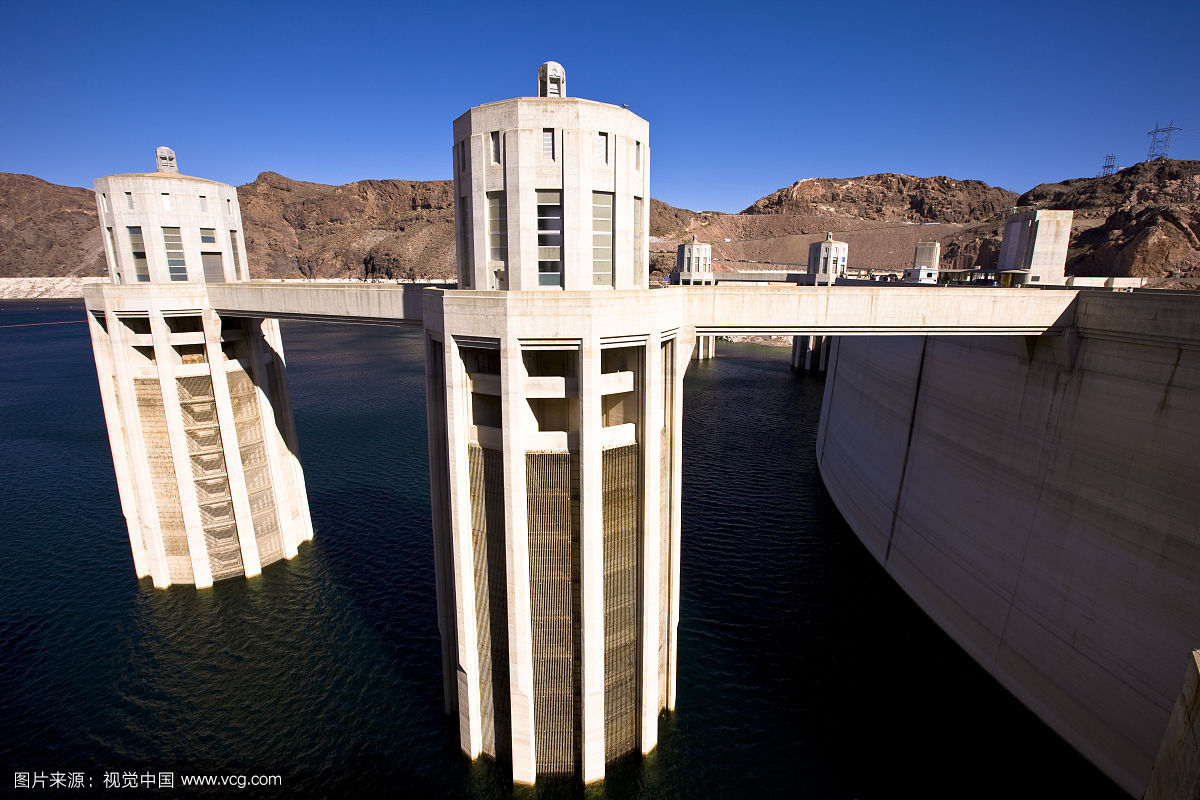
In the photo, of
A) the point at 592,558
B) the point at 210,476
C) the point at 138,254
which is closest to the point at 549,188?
the point at 592,558

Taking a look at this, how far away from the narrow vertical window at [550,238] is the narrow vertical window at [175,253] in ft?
70.7

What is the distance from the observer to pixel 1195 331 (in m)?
16.0

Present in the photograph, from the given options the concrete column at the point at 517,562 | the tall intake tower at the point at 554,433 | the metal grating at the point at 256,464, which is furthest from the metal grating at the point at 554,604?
the metal grating at the point at 256,464

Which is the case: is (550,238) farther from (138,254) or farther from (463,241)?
(138,254)

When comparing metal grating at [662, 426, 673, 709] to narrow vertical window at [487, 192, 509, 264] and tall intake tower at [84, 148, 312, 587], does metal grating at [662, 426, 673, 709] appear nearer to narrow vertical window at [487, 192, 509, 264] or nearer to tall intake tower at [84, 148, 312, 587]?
narrow vertical window at [487, 192, 509, 264]

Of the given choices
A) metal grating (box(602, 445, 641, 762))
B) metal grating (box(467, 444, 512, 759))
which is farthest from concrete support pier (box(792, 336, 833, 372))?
metal grating (box(467, 444, 512, 759))

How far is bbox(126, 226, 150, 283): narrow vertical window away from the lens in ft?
84.1

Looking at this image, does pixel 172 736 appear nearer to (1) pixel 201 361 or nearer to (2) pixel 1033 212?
(1) pixel 201 361

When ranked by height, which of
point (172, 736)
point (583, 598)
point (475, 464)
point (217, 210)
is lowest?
point (172, 736)

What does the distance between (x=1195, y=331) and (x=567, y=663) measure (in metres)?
21.0

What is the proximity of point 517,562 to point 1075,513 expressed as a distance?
62.5 ft

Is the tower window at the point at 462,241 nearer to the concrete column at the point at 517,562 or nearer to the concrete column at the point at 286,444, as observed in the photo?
the concrete column at the point at 517,562

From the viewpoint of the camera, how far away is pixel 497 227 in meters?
15.5

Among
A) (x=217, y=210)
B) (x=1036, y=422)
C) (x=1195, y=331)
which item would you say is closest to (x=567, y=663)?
(x=1036, y=422)
